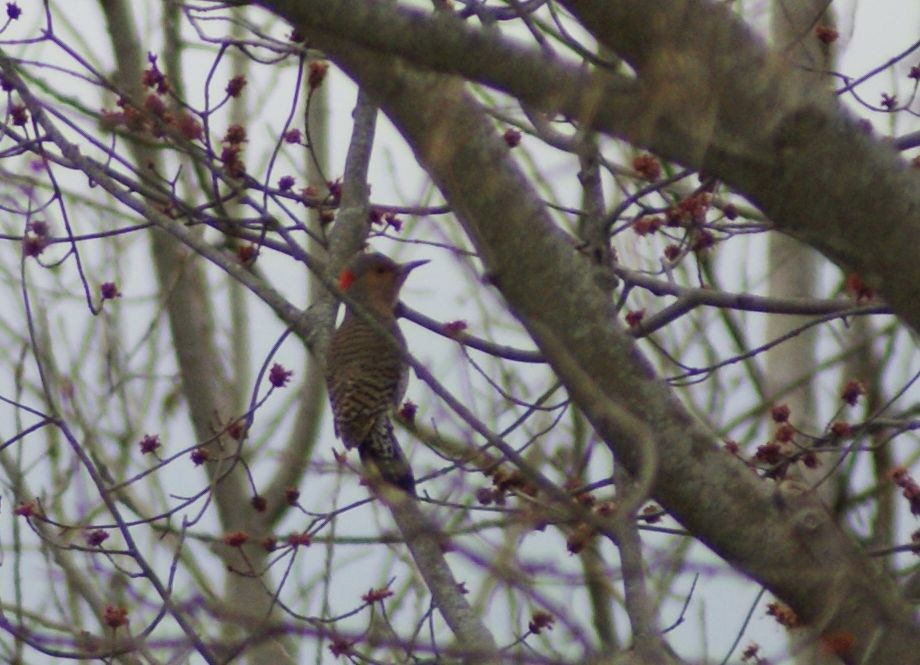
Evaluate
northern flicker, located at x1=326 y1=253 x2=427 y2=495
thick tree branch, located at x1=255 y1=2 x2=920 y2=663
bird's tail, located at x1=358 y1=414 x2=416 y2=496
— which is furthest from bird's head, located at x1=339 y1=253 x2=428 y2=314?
thick tree branch, located at x1=255 y1=2 x2=920 y2=663

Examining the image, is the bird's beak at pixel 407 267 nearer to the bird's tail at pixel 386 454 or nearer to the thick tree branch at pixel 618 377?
the bird's tail at pixel 386 454

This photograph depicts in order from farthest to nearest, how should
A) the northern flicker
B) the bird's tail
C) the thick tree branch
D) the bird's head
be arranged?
the bird's head < the northern flicker < the bird's tail < the thick tree branch

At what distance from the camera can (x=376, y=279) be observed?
7.20 meters

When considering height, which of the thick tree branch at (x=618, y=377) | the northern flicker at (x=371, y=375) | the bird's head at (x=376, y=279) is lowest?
the thick tree branch at (x=618, y=377)

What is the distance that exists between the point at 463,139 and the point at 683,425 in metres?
0.84

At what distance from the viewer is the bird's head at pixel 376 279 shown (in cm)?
709

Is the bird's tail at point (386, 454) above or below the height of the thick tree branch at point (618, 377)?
above

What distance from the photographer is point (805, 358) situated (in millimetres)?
7648

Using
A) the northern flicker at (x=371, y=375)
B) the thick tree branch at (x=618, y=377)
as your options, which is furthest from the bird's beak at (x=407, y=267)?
the thick tree branch at (x=618, y=377)

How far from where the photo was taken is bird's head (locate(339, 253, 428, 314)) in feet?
23.3

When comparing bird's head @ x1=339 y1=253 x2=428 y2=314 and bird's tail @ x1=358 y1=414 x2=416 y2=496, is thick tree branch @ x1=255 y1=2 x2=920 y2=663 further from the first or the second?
bird's head @ x1=339 y1=253 x2=428 y2=314

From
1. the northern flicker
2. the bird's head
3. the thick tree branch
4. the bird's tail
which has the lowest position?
the thick tree branch

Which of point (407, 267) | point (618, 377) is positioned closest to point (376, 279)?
point (407, 267)

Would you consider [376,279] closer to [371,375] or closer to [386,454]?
[371,375]
